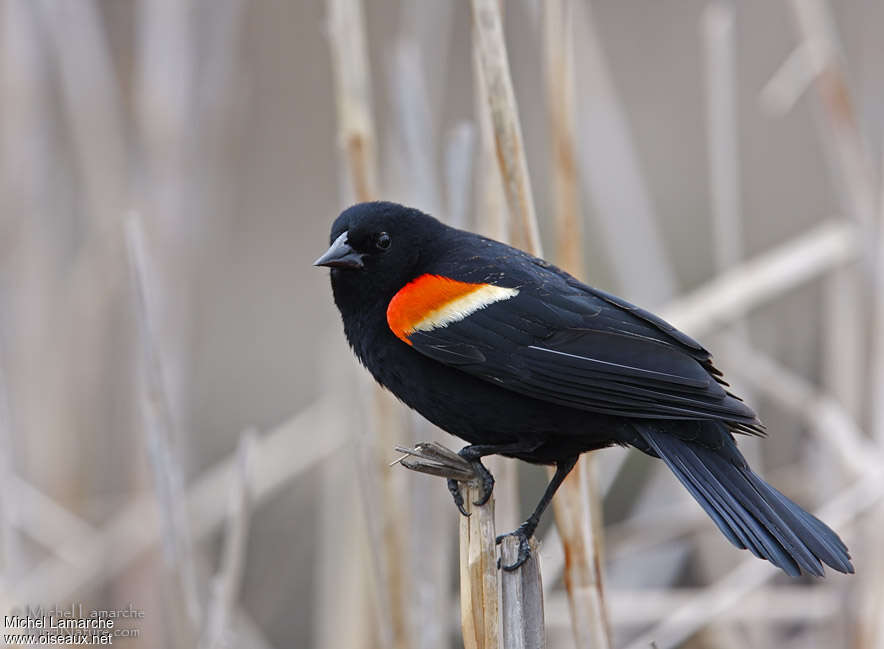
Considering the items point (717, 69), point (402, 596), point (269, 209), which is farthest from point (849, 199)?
point (269, 209)

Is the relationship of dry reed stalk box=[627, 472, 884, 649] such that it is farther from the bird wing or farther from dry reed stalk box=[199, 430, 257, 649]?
dry reed stalk box=[199, 430, 257, 649]

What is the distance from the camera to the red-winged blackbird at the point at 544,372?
1.68m

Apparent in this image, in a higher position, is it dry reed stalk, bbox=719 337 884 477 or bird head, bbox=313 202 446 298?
bird head, bbox=313 202 446 298

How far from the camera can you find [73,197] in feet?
11.1

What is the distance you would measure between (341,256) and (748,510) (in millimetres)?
900

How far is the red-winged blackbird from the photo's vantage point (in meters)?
1.68

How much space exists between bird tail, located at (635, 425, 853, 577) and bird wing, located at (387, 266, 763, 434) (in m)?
0.07

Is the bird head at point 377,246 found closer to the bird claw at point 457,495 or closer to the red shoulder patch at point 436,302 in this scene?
the red shoulder patch at point 436,302

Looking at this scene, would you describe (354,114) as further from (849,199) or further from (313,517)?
(313,517)

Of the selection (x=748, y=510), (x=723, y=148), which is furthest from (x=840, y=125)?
(x=748, y=510)

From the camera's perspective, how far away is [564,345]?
1796 mm

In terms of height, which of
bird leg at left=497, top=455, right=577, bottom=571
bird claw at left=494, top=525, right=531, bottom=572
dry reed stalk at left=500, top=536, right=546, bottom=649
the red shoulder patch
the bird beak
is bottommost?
dry reed stalk at left=500, top=536, right=546, bottom=649

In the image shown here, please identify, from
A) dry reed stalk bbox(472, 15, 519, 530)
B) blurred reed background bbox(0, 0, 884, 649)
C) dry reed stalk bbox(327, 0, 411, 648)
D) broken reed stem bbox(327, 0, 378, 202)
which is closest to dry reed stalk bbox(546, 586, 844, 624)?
blurred reed background bbox(0, 0, 884, 649)

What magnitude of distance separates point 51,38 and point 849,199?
227 cm
